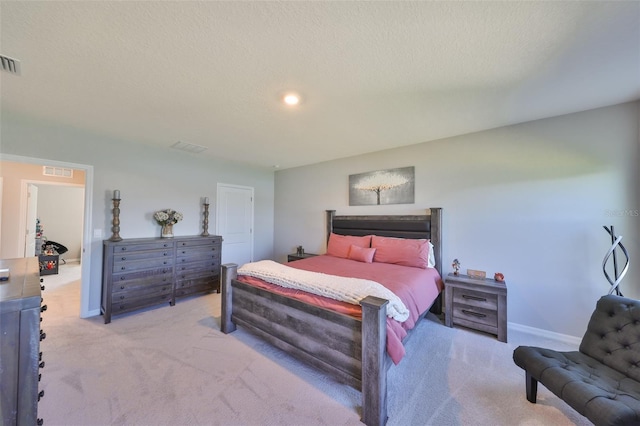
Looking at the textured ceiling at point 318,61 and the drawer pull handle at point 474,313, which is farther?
the drawer pull handle at point 474,313

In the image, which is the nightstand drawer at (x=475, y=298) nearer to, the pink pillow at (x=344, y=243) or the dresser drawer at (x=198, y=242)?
the pink pillow at (x=344, y=243)

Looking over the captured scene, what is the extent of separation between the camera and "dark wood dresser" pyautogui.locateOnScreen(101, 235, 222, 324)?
9.99ft

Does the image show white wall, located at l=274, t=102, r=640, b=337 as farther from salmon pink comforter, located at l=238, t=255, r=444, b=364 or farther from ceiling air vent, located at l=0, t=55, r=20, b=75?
ceiling air vent, located at l=0, t=55, r=20, b=75

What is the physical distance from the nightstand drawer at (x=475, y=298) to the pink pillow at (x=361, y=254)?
1.11 m

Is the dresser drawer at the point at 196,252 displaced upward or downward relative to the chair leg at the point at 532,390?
upward

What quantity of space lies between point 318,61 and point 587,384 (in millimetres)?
2624

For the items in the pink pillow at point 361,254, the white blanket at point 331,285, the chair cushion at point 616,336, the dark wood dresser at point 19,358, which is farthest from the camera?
the pink pillow at point 361,254

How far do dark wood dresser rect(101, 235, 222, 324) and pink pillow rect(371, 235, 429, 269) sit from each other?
2804mm

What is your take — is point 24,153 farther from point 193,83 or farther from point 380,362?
point 380,362

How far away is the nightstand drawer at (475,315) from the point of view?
2600mm

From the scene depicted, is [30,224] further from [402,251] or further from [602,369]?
[602,369]

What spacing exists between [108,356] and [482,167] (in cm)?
465

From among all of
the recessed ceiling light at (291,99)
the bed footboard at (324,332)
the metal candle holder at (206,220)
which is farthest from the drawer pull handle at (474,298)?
the metal candle holder at (206,220)

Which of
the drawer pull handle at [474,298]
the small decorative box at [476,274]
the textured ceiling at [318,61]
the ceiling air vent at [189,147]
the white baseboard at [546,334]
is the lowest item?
the white baseboard at [546,334]
